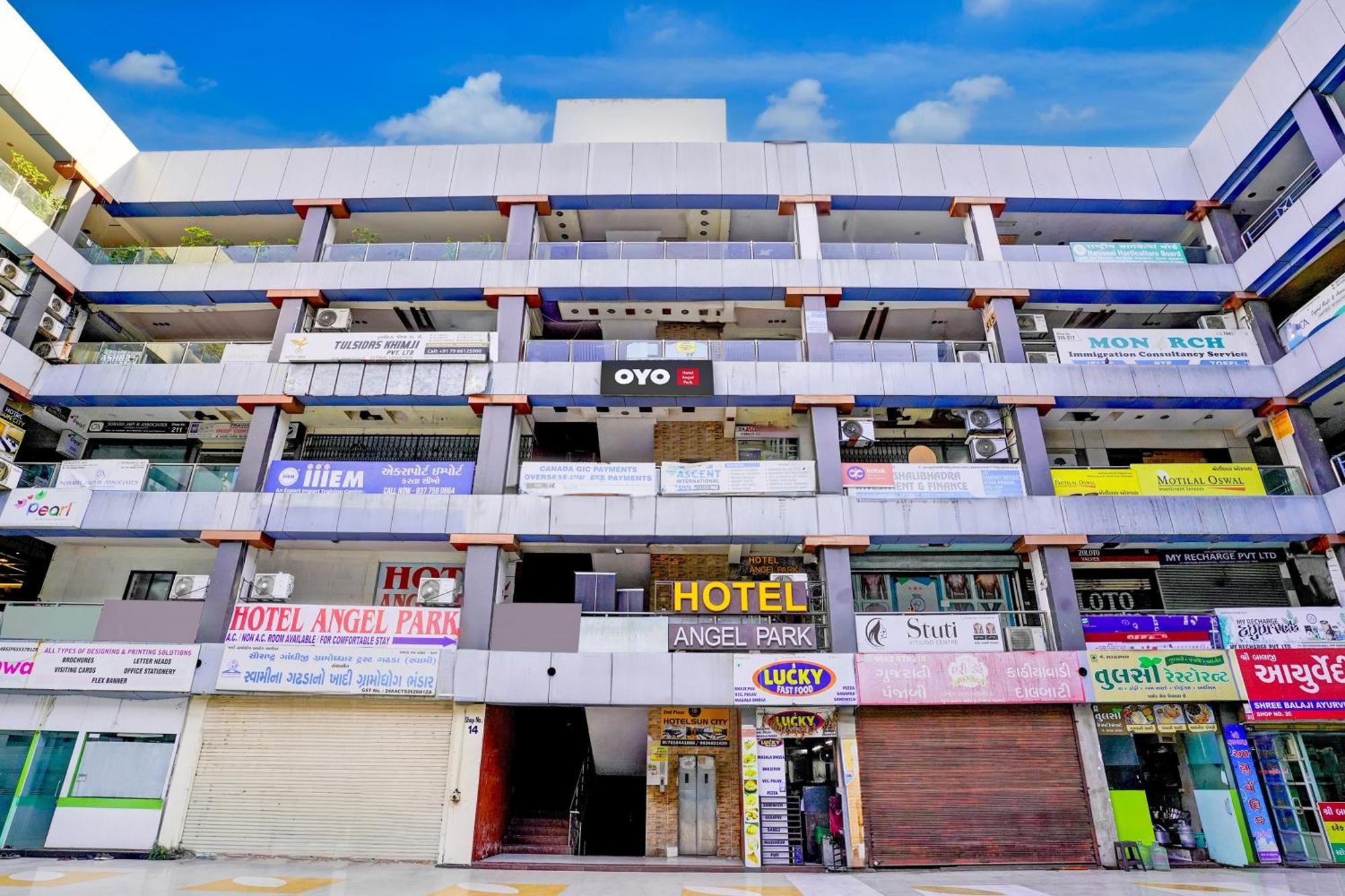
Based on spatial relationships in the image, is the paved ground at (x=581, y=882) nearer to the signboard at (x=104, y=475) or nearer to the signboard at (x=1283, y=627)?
the signboard at (x=1283, y=627)

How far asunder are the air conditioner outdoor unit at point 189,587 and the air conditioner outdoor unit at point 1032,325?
2572 cm

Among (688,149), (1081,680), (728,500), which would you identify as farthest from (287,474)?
(1081,680)

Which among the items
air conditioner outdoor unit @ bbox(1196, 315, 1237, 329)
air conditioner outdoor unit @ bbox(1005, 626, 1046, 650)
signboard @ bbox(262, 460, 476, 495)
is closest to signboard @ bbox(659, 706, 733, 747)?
air conditioner outdoor unit @ bbox(1005, 626, 1046, 650)

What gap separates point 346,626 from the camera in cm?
1772

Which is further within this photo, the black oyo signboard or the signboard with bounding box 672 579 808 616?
the black oyo signboard

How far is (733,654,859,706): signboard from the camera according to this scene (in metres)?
16.9

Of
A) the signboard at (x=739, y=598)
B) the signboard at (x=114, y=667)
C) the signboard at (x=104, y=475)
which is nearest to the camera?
the signboard at (x=114, y=667)

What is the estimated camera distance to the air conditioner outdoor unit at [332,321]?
71.9 ft

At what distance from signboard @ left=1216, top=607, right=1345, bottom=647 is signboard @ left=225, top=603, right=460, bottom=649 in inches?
802

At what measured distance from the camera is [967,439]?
21328mm

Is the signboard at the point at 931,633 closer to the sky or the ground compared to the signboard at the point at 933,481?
closer to the ground

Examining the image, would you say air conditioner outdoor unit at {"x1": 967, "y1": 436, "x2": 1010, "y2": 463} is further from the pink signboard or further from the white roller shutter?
the white roller shutter

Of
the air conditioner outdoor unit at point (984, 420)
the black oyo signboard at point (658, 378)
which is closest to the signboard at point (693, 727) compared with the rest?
the black oyo signboard at point (658, 378)

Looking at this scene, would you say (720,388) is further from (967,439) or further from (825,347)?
(967,439)
